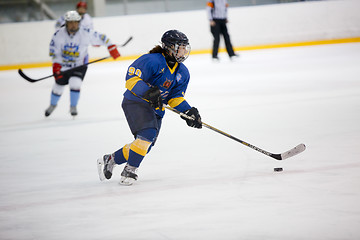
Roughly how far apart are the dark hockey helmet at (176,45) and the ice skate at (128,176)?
63 cm

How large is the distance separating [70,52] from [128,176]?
10.0 ft

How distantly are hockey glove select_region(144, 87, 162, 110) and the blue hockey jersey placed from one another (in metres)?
0.06

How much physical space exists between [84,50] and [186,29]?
6.97 metres

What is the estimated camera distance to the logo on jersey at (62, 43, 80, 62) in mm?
6129

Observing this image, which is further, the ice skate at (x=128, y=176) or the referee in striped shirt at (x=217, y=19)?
the referee in striped shirt at (x=217, y=19)

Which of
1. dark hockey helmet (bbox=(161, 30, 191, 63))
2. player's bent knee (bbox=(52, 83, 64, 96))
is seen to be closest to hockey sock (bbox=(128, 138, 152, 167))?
dark hockey helmet (bbox=(161, 30, 191, 63))

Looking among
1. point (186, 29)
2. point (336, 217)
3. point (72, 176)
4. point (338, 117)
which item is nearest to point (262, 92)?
point (338, 117)

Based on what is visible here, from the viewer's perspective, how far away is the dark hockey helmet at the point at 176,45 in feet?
10.9

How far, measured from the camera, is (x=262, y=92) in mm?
7199

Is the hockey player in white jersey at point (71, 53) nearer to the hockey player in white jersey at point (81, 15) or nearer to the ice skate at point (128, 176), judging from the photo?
the ice skate at point (128, 176)

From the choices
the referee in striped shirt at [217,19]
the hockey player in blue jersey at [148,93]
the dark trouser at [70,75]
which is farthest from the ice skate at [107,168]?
the referee in striped shirt at [217,19]

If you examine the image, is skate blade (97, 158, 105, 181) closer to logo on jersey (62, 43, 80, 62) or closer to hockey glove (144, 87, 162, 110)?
hockey glove (144, 87, 162, 110)

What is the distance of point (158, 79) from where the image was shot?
3398 millimetres

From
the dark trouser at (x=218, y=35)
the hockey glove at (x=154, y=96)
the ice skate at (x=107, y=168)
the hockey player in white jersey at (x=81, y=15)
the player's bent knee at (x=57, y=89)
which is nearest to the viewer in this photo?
the hockey glove at (x=154, y=96)
